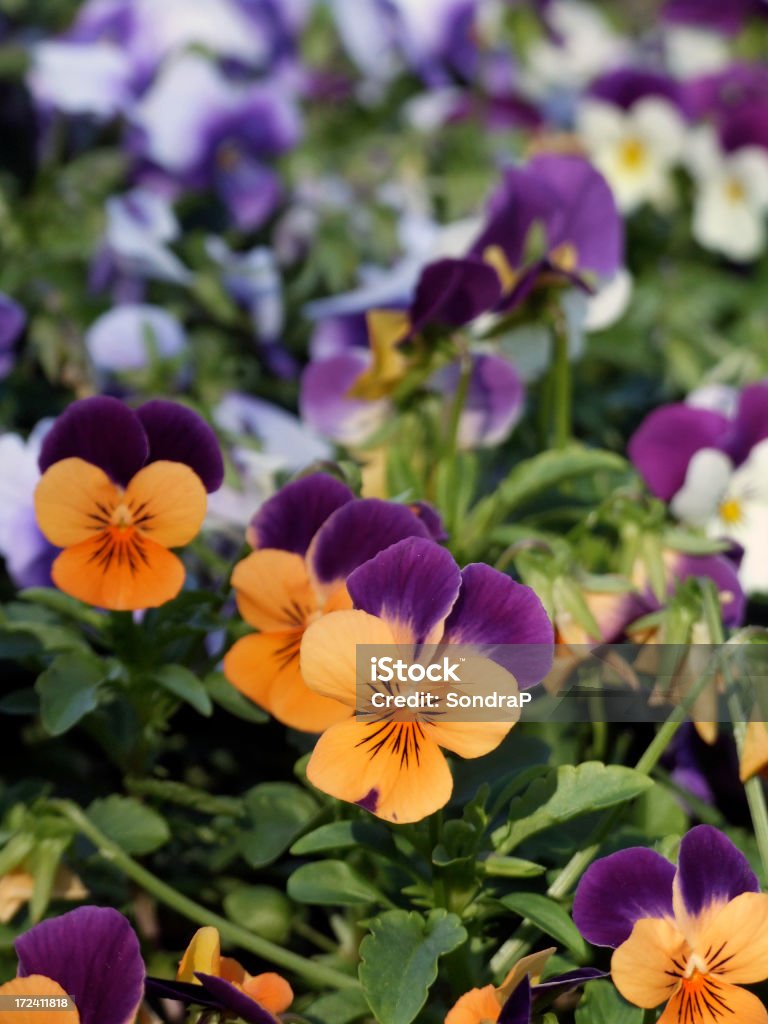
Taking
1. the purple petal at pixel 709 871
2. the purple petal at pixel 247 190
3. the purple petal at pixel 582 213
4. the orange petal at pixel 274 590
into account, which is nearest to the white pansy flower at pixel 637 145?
the purple petal at pixel 247 190

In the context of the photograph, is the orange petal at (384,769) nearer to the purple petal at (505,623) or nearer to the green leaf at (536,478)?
the purple petal at (505,623)

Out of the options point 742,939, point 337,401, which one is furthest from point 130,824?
point 337,401

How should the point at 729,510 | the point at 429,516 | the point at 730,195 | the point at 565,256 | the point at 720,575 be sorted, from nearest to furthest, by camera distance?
the point at 429,516
the point at 720,575
the point at 729,510
the point at 565,256
the point at 730,195

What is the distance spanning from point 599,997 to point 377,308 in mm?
778

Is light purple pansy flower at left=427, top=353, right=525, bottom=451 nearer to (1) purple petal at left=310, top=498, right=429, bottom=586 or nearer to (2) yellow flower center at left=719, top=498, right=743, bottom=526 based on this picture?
(2) yellow flower center at left=719, top=498, right=743, bottom=526

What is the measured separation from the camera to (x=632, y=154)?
1.97 m

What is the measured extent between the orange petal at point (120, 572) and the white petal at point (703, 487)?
46 centimetres

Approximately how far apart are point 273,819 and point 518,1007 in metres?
0.27

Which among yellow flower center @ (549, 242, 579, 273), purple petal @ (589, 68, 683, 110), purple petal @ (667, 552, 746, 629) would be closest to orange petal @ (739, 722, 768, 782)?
purple petal @ (667, 552, 746, 629)

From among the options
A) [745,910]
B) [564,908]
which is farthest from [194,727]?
[745,910]

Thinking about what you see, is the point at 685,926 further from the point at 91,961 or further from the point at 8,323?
the point at 8,323

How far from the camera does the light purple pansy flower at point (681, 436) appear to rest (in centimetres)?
111

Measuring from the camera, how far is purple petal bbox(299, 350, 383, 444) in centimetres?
129

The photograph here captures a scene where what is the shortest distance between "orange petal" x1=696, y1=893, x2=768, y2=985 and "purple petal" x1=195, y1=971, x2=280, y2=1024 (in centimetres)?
25
